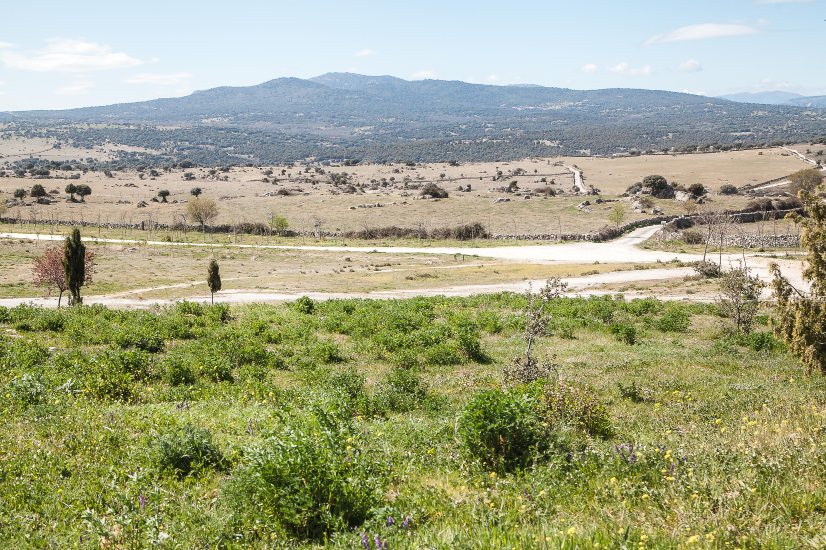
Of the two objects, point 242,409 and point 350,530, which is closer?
point 350,530

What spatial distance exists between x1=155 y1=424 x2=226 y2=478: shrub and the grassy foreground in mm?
26

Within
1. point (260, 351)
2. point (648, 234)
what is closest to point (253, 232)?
point (648, 234)

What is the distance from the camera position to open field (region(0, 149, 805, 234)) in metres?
94.1

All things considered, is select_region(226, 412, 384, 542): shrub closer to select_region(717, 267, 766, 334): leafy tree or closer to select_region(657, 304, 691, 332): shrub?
select_region(717, 267, 766, 334): leafy tree

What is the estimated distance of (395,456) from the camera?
8.28 m

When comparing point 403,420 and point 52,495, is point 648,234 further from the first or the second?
point 52,495

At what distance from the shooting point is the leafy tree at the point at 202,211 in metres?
91.4

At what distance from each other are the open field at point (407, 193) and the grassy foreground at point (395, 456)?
7255cm

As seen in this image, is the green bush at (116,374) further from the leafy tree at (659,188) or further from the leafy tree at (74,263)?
the leafy tree at (659,188)

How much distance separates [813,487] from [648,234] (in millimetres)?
74335

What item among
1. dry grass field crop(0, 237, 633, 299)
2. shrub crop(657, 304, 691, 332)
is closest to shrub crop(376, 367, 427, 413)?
shrub crop(657, 304, 691, 332)

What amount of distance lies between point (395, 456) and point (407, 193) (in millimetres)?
113804

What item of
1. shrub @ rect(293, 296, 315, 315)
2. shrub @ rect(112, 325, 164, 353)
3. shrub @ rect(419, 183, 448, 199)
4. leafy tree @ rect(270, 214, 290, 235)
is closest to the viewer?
shrub @ rect(112, 325, 164, 353)

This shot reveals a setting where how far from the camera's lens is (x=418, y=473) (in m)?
7.71
